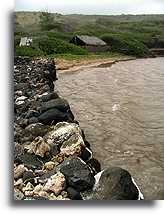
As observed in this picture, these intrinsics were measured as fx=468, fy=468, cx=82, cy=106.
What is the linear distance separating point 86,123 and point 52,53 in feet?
4.49

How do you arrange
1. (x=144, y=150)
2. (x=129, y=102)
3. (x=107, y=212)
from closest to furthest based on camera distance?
(x=107, y=212) → (x=144, y=150) → (x=129, y=102)

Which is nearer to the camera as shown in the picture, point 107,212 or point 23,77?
point 107,212

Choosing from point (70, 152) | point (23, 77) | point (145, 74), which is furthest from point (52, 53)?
point (145, 74)

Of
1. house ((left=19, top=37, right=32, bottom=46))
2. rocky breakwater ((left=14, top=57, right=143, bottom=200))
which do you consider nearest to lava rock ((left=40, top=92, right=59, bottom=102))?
rocky breakwater ((left=14, top=57, right=143, bottom=200))

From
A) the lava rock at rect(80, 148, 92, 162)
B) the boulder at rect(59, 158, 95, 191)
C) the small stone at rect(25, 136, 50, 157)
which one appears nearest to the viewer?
the boulder at rect(59, 158, 95, 191)

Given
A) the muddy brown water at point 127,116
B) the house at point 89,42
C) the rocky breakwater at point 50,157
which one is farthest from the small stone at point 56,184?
the house at point 89,42

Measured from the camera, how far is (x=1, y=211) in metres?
3.55

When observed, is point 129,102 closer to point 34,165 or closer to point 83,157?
point 83,157

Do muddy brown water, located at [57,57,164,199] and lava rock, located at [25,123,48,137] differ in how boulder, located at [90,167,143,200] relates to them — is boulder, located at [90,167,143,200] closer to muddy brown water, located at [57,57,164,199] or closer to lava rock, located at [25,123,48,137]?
muddy brown water, located at [57,57,164,199]

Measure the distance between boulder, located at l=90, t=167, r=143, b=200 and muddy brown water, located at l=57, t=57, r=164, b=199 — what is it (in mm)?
262

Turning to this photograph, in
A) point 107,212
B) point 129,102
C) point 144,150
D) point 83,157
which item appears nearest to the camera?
point 107,212

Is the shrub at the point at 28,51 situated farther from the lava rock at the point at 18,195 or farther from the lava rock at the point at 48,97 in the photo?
the lava rock at the point at 18,195

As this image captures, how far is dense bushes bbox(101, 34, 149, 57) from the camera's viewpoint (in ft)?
13.8

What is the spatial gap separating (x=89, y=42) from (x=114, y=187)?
1.36 metres
